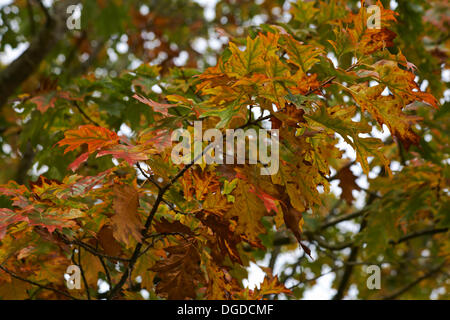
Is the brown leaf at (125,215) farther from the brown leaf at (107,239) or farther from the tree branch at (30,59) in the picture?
the tree branch at (30,59)

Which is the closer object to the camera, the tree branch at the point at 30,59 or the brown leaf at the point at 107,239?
the brown leaf at the point at 107,239

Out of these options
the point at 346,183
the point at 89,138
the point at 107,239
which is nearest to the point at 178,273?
the point at 107,239

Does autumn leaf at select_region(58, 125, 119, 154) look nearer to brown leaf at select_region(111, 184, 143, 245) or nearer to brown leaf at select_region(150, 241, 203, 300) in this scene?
brown leaf at select_region(111, 184, 143, 245)

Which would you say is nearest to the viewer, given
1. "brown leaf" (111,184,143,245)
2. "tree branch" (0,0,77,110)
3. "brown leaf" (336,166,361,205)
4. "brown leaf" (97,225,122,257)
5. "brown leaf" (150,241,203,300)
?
"brown leaf" (111,184,143,245)

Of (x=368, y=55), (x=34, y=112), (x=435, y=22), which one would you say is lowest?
(x=368, y=55)

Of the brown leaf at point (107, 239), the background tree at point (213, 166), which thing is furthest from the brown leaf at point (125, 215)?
the brown leaf at point (107, 239)

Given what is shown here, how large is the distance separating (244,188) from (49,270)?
102 cm

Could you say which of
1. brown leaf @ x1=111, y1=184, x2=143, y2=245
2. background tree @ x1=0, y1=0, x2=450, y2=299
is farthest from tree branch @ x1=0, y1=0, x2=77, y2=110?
brown leaf @ x1=111, y1=184, x2=143, y2=245

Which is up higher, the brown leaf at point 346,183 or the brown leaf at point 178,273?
the brown leaf at point 346,183

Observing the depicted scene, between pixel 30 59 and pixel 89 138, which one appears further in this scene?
pixel 30 59

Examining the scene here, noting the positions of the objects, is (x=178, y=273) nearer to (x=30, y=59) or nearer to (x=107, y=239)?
(x=107, y=239)

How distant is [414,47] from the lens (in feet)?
7.59

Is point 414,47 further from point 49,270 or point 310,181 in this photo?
point 49,270

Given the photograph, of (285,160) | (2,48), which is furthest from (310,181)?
(2,48)
